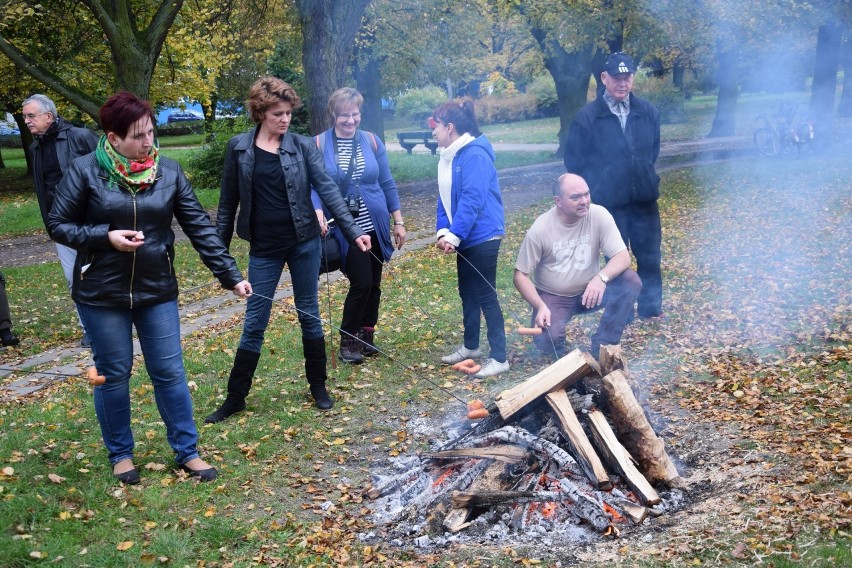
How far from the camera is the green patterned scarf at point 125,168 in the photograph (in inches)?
163

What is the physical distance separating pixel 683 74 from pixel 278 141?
111 ft

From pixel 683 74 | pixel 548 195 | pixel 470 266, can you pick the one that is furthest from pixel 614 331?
pixel 683 74

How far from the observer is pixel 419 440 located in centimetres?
518

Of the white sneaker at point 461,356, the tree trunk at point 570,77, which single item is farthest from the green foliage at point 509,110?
the white sneaker at point 461,356

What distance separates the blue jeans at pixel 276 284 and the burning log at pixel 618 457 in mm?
1984

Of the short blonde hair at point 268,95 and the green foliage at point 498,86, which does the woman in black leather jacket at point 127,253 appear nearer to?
the short blonde hair at point 268,95

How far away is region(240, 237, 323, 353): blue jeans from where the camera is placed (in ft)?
17.6

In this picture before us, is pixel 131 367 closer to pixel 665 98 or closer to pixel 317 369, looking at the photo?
pixel 317 369

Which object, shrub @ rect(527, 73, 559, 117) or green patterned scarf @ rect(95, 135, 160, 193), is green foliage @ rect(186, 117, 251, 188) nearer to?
green patterned scarf @ rect(95, 135, 160, 193)

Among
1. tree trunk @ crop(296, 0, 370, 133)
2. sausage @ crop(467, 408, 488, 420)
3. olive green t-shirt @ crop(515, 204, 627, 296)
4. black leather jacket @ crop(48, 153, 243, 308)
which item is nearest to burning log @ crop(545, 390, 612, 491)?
sausage @ crop(467, 408, 488, 420)

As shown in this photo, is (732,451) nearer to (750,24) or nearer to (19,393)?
(19,393)

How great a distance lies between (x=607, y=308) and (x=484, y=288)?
900 mm

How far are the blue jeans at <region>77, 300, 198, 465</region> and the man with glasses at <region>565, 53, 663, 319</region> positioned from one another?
12.2 feet

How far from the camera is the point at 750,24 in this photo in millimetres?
11430
